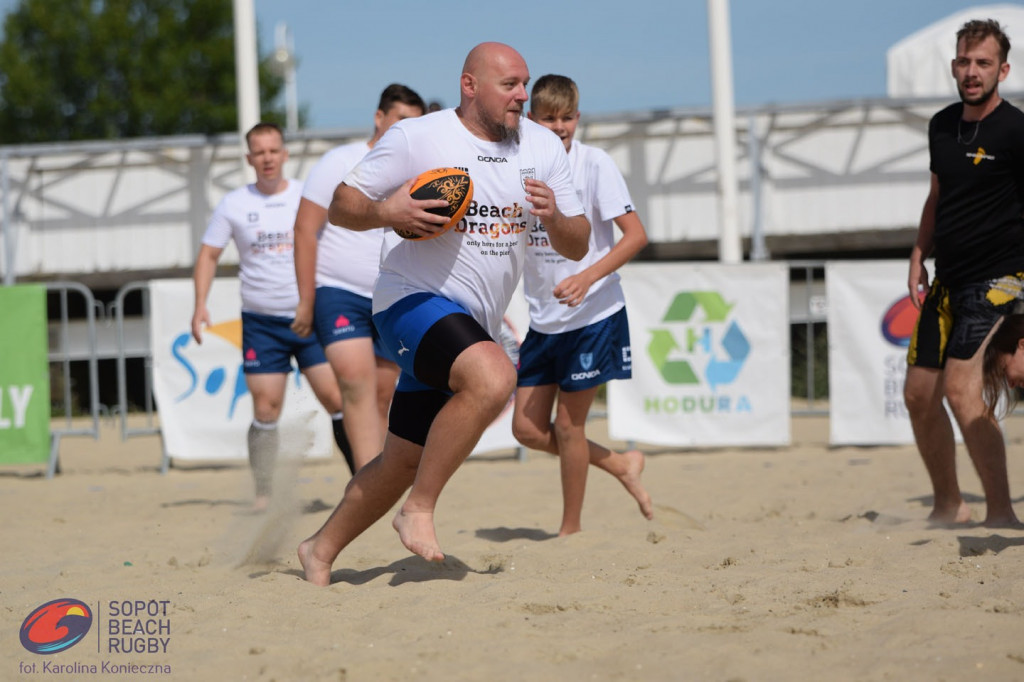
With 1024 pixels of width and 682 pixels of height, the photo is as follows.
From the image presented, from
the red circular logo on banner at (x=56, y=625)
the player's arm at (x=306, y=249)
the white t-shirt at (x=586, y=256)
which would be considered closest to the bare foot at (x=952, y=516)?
the white t-shirt at (x=586, y=256)

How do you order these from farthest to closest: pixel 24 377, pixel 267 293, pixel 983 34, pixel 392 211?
pixel 24 377 → pixel 267 293 → pixel 983 34 → pixel 392 211

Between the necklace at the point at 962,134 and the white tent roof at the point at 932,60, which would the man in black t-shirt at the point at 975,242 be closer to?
the necklace at the point at 962,134

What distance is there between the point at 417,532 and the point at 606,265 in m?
1.47

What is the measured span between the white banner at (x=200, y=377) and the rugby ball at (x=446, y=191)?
5.52 m

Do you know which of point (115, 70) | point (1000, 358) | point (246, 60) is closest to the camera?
point (1000, 358)

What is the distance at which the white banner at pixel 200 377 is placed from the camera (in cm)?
901

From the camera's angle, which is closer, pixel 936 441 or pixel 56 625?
pixel 56 625

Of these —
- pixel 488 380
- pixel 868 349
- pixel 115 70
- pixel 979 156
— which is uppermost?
pixel 115 70

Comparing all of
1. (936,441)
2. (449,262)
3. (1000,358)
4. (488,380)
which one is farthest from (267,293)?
(1000,358)

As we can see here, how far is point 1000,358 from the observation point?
183 inches

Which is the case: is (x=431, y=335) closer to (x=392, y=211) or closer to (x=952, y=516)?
(x=392, y=211)

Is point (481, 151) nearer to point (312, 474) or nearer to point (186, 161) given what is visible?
point (312, 474)

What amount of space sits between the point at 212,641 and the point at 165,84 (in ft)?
96.6

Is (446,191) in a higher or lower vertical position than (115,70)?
lower
